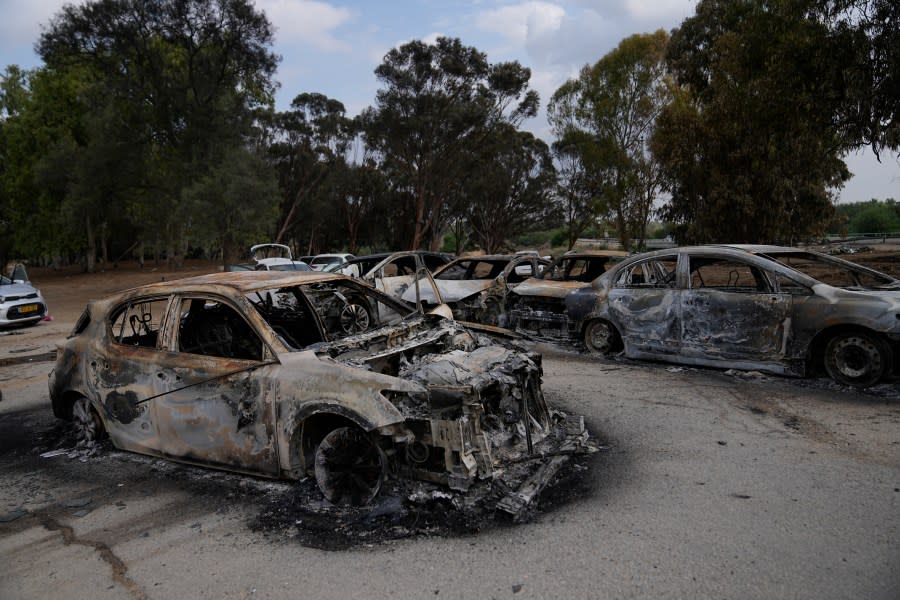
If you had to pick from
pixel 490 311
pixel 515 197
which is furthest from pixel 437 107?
pixel 490 311

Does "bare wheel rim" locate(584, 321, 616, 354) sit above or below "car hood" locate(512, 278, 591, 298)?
below

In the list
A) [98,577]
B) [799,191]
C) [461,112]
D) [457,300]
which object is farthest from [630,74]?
[98,577]

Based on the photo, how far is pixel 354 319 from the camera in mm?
6207

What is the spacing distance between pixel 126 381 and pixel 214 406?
106 cm

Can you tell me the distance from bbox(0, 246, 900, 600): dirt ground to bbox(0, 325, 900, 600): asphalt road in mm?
13

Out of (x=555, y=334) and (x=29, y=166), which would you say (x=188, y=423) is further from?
(x=29, y=166)

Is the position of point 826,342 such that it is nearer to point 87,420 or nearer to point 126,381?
point 126,381

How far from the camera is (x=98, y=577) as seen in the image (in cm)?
340

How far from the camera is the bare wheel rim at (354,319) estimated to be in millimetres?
6070

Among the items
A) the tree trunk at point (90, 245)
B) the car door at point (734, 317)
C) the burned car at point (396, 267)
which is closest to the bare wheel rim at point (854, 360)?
the car door at point (734, 317)

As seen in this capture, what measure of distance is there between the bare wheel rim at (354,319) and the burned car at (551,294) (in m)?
4.15

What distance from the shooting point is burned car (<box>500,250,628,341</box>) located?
Answer: 9609 mm

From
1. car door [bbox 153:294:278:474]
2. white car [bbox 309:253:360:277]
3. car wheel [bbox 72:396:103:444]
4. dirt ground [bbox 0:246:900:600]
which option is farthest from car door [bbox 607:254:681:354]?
white car [bbox 309:253:360:277]

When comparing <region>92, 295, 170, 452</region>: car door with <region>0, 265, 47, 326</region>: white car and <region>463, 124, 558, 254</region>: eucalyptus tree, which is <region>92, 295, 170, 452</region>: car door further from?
<region>463, 124, 558, 254</region>: eucalyptus tree
